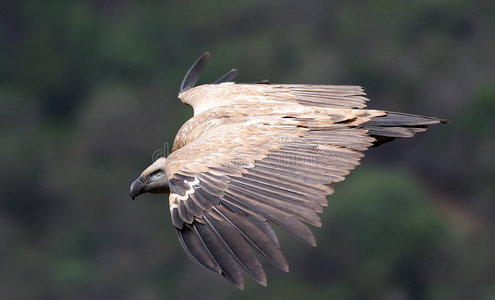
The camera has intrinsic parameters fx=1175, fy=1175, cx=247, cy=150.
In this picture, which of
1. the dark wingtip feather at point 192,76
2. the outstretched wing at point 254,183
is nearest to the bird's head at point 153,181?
the outstretched wing at point 254,183

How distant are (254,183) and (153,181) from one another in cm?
180

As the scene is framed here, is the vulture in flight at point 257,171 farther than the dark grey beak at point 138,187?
No

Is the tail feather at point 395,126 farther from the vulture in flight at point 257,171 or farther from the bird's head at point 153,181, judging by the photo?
the bird's head at point 153,181

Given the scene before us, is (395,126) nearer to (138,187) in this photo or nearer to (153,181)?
(153,181)

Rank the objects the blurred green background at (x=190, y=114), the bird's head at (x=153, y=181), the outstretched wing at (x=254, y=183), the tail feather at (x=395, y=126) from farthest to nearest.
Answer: the blurred green background at (x=190, y=114) < the bird's head at (x=153, y=181) < the tail feather at (x=395, y=126) < the outstretched wing at (x=254, y=183)

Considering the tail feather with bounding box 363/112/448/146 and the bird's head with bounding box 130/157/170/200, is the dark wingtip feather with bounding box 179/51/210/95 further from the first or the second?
the tail feather with bounding box 363/112/448/146

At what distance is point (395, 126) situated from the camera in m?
9.98

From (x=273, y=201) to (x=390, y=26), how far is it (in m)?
48.5

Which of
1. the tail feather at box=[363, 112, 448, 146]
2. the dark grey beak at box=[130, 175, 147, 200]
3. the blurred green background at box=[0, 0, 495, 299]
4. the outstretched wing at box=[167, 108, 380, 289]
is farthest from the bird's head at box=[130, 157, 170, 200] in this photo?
the blurred green background at box=[0, 0, 495, 299]

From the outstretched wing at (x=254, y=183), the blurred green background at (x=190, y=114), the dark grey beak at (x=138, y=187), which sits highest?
the outstretched wing at (x=254, y=183)

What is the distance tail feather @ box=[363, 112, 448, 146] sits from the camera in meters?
9.88

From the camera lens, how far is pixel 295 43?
5434 centimetres

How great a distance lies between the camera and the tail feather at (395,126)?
32.4 feet

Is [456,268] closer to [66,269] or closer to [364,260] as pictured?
[364,260]
